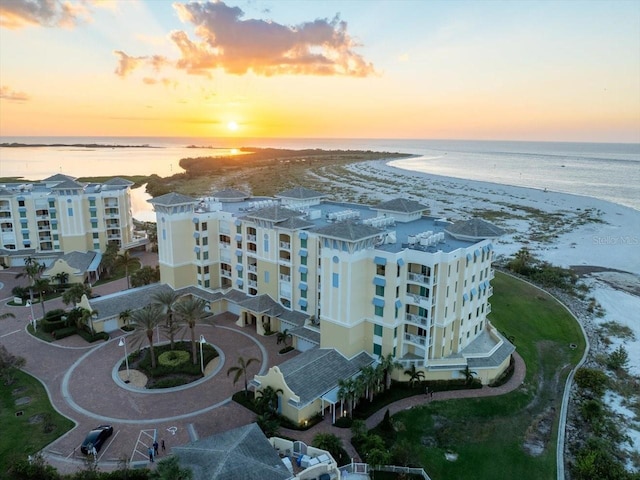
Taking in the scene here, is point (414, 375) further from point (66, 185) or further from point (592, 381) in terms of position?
point (66, 185)

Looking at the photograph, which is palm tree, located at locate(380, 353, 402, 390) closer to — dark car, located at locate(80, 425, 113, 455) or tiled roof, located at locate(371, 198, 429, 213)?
tiled roof, located at locate(371, 198, 429, 213)

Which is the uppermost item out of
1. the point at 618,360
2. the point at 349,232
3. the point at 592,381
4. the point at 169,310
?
the point at 349,232

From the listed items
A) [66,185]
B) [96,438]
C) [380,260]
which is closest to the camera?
[96,438]

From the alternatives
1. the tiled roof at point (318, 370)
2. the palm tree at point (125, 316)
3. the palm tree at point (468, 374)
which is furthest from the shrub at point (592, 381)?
the palm tree at point (125, 316)

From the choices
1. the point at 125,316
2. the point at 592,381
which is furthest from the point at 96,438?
the point at 592,381

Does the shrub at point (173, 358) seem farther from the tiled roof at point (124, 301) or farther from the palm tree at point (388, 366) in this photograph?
the palm tree at point (388, 366)

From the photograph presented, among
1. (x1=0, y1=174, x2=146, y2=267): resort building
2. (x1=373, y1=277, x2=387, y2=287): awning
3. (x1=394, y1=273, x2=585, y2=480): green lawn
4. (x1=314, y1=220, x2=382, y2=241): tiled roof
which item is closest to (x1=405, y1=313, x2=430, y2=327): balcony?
(x1=373, y1=277, x2=387, y2=287): awning
